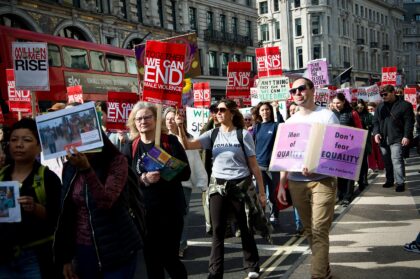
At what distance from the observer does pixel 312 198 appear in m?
4.41

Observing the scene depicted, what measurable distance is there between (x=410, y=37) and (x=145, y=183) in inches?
4223

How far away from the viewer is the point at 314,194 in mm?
4391

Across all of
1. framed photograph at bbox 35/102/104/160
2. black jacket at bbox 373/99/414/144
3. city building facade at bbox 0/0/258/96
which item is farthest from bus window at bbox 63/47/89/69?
framed photograph at bbox 35/102/104/160

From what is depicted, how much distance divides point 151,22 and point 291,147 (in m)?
31.3

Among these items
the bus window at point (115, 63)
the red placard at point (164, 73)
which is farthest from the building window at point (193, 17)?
the red placard at point (164, 73)

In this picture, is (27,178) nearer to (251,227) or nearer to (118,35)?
(251,227)

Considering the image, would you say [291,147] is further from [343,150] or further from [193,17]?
[193,17]

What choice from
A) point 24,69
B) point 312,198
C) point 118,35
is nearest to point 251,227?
point 312,198

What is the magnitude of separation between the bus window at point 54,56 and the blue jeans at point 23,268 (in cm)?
1445

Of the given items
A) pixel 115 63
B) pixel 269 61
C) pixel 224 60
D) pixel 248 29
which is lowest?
pixel 269 61

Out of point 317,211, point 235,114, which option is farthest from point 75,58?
point 317,211

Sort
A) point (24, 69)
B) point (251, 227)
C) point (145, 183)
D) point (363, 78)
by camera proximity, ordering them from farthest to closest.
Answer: point (363, 78) < point (24, 69) < point (251, 227) < point (145, 183)

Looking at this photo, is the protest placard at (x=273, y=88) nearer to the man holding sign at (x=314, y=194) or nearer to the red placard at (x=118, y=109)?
the red placard at (x=118, y=109)

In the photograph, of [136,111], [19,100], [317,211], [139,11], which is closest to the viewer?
[136,111]
